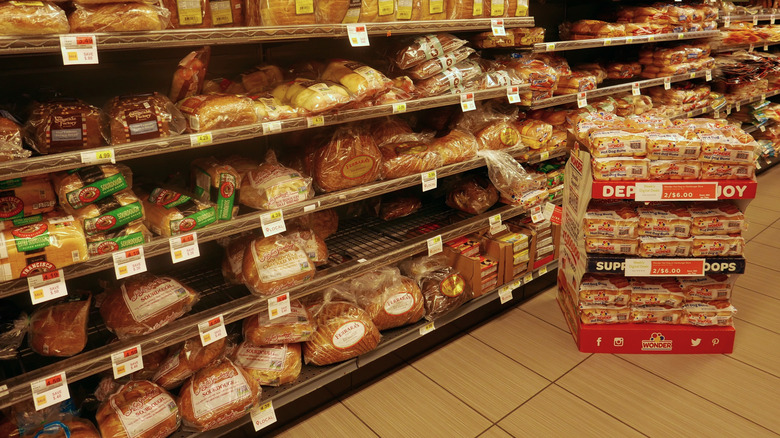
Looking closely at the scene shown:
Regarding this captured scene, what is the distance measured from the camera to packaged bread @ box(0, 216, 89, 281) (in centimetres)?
154

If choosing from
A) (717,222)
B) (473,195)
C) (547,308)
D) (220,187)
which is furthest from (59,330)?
(717,222)

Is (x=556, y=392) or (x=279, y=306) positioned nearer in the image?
(x=279, y=306)

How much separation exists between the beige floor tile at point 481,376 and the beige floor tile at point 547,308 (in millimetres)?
468

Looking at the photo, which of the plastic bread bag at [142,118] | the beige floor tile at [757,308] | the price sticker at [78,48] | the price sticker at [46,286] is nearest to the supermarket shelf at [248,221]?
the price sticker at [46,286]

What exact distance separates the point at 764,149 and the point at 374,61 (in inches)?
182

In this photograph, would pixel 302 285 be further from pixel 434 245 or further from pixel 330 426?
pixel 434 245

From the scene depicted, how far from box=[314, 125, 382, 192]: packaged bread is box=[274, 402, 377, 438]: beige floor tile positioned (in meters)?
0.99

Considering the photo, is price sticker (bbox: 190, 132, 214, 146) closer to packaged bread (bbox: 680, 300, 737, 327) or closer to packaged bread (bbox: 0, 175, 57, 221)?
packaged bread (bbox: 0, 175, 57, 221)

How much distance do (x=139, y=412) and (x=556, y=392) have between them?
1744 millimetres

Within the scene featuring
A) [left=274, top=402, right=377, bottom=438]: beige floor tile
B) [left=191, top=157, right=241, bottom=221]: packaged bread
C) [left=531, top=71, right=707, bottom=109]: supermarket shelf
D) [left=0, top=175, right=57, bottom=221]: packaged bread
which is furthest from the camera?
[left=531, top=71, right=707, bottom=109]: supermarket shelf

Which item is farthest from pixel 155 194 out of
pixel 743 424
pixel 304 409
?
pixel 743 424

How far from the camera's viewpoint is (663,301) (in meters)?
2.62

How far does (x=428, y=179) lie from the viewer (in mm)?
2535

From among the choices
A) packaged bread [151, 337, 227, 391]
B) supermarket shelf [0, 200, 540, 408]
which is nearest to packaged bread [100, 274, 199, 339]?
supermarket shelf [0, 200, 540, 408]
